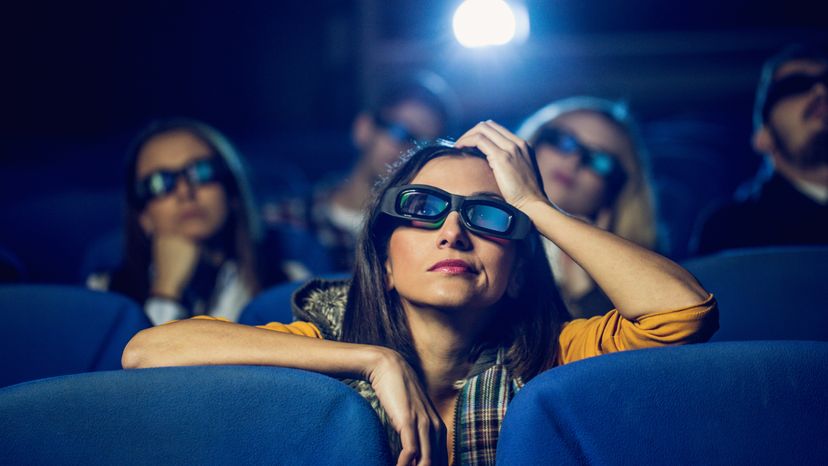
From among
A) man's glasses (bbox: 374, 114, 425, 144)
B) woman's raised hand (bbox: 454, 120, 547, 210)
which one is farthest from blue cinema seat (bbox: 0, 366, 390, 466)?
man's glasses (bbox: 374, 114, 425, 144)

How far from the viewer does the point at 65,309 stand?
59.4 inches

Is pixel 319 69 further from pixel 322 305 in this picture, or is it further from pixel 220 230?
pixel 322 305

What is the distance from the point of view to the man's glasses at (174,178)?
228 cm

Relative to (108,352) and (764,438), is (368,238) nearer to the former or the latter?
(108,352)

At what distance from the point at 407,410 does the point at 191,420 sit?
30cm

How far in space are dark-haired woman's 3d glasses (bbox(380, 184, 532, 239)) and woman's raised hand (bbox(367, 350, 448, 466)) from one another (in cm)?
25

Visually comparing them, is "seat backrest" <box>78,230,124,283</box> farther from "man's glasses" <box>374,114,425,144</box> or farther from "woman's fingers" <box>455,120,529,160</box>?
"woman's fingers" <box>455,120,529,160</box>

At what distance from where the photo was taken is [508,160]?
1.35 metres

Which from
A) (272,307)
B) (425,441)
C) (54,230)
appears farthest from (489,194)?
(54,230)

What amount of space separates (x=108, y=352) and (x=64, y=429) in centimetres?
51

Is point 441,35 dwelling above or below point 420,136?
above

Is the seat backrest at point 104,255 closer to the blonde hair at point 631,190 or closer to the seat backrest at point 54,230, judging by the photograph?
the seat backrest at point 54,230

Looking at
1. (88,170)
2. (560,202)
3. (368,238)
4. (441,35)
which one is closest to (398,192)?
(368,238)

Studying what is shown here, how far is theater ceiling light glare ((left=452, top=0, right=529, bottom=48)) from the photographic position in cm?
259
